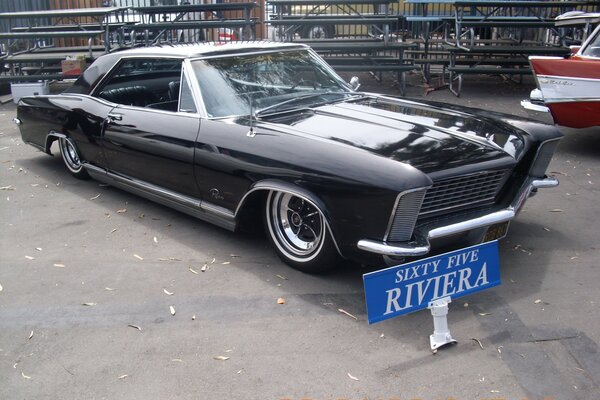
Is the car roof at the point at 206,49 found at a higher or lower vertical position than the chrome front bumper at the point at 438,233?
higher

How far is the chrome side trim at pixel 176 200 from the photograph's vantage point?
4.51 m

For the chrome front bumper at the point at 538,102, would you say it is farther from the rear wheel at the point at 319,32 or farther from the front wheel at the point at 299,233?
the rear wheel at the point at 319,32

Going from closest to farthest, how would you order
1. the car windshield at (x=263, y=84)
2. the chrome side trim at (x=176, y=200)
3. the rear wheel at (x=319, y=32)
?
the chrome side trim at (x=176, y=200) → the car windshield at (x=263, y=84) → the rear wheel at (x=319, y=32)

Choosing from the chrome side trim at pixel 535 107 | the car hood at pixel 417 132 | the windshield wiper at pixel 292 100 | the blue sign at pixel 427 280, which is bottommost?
the blue sign at pixel 427 280

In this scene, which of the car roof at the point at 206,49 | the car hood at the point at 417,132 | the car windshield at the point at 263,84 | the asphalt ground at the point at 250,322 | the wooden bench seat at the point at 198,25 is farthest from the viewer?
the wooden bench seat at the point at 198,25

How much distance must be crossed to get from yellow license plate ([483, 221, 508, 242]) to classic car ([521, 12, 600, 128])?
129 inches

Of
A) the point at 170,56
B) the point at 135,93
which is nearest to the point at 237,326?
the point at 170,56

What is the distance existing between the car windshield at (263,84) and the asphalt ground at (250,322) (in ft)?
3.45

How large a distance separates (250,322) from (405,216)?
1.09 metres

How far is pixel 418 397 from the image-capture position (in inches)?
114

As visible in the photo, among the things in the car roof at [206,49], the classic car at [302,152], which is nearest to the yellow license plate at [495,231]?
the classic car at [302,152]

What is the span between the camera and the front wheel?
399 centimetres

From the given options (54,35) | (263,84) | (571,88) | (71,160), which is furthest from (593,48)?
(54,35)

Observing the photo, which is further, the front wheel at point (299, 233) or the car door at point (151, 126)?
the car door at point (151, 126)
